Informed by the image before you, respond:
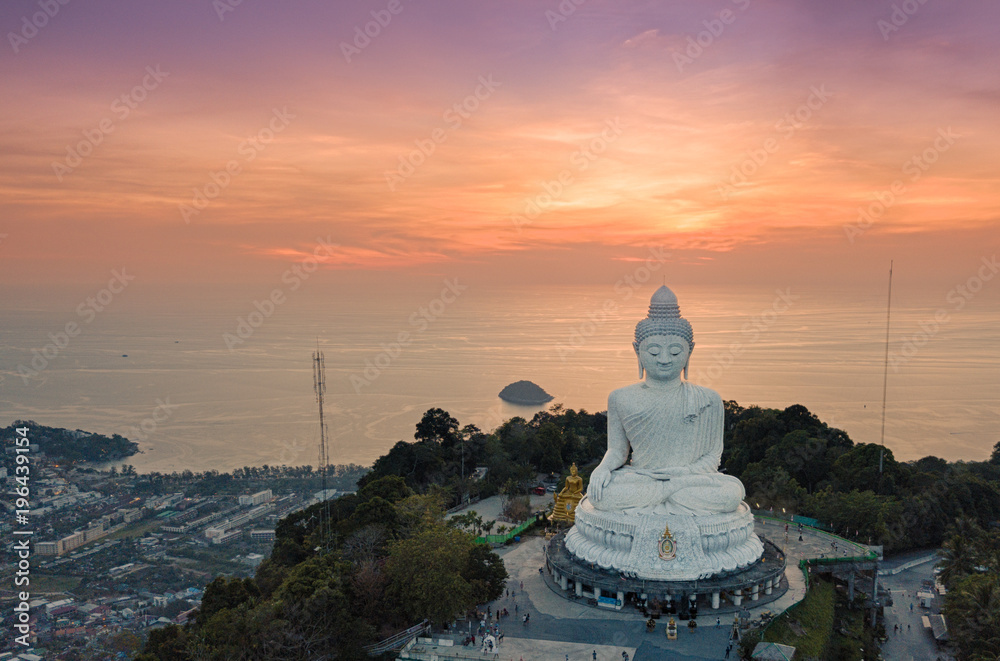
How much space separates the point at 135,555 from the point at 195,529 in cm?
461

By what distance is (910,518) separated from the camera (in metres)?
31.6

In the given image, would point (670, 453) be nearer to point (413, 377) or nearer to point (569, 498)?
point (569, 498)

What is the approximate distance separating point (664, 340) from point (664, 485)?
4675 mm

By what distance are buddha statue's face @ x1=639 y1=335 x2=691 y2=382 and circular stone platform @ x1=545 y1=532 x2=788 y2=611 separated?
6453mm

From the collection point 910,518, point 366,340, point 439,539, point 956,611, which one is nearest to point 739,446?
point 910,518

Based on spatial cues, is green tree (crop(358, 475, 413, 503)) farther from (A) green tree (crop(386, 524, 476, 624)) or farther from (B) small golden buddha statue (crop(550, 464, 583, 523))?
(A) green tree (crop(386, 524, 476, 624))

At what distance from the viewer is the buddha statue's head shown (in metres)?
24.1

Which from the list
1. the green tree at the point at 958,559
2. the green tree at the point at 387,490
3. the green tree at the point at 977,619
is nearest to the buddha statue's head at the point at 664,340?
the green tree at the point at 977,619

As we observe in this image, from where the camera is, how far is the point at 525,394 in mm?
71312

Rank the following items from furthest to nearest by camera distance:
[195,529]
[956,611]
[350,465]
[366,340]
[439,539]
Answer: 1. [366,340]
2. [350,465]
3. [195,529]
4. [439,539]
5. [956,611]

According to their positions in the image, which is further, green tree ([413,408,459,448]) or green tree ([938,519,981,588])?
green tree ([413,408,459,448])

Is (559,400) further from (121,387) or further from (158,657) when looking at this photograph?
(158,657)

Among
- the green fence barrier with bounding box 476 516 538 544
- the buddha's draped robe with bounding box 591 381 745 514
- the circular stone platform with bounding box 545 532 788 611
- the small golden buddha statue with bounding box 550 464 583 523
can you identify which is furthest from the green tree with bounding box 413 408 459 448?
the buddha's draped robe with bounding box 591 381 745 514

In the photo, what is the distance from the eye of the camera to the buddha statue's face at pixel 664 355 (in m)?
24.1
